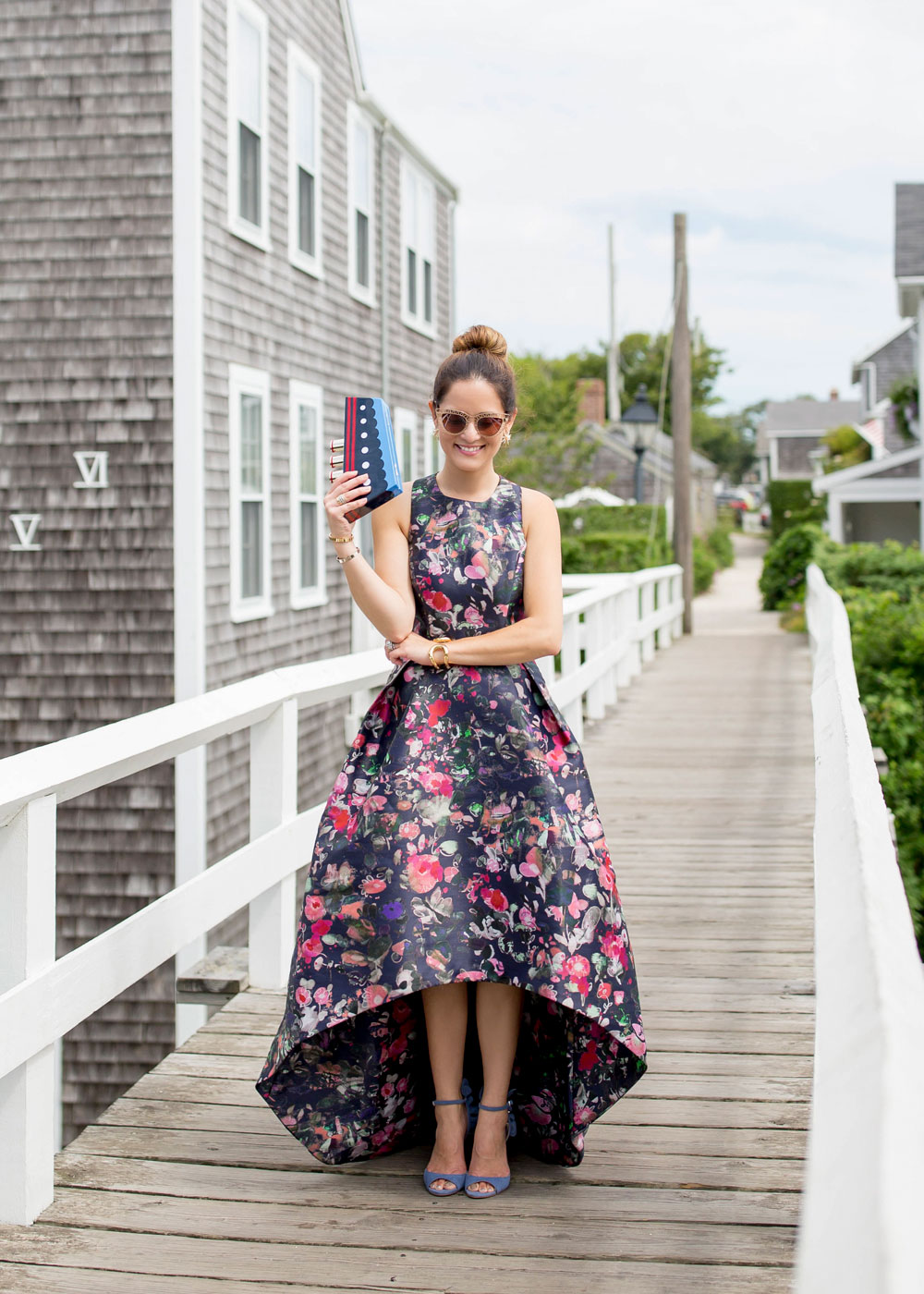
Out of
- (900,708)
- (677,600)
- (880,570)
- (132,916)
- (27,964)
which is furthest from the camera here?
(677,600)

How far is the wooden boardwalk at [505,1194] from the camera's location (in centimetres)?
270

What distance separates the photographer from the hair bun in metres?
3.07

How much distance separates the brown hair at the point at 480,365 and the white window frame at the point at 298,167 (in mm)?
9881

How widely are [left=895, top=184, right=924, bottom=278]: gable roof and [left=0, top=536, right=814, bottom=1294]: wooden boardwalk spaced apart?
21.3m

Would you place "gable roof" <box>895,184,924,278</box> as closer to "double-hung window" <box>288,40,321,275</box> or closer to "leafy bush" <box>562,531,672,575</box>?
"leafy bush" <box>562,531,672,575</box>

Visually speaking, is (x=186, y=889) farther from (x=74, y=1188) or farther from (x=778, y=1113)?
(x=778, y=1113)

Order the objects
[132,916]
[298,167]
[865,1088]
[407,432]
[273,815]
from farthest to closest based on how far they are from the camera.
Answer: [407,432], [298,167], [273,815], [132,916], [865,1088]

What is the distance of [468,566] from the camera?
3.08 metres

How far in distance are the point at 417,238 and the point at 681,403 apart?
419 centimetres

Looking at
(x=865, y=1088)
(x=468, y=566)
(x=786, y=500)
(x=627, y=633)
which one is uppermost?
(x=786, y=500)

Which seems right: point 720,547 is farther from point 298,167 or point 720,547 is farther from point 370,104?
point 298,167

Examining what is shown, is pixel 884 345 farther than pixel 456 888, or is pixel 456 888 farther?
pixel 884 345


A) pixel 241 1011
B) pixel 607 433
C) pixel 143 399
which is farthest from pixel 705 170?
pixel 241 1011

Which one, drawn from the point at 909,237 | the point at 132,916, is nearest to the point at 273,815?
the point at 132,916
